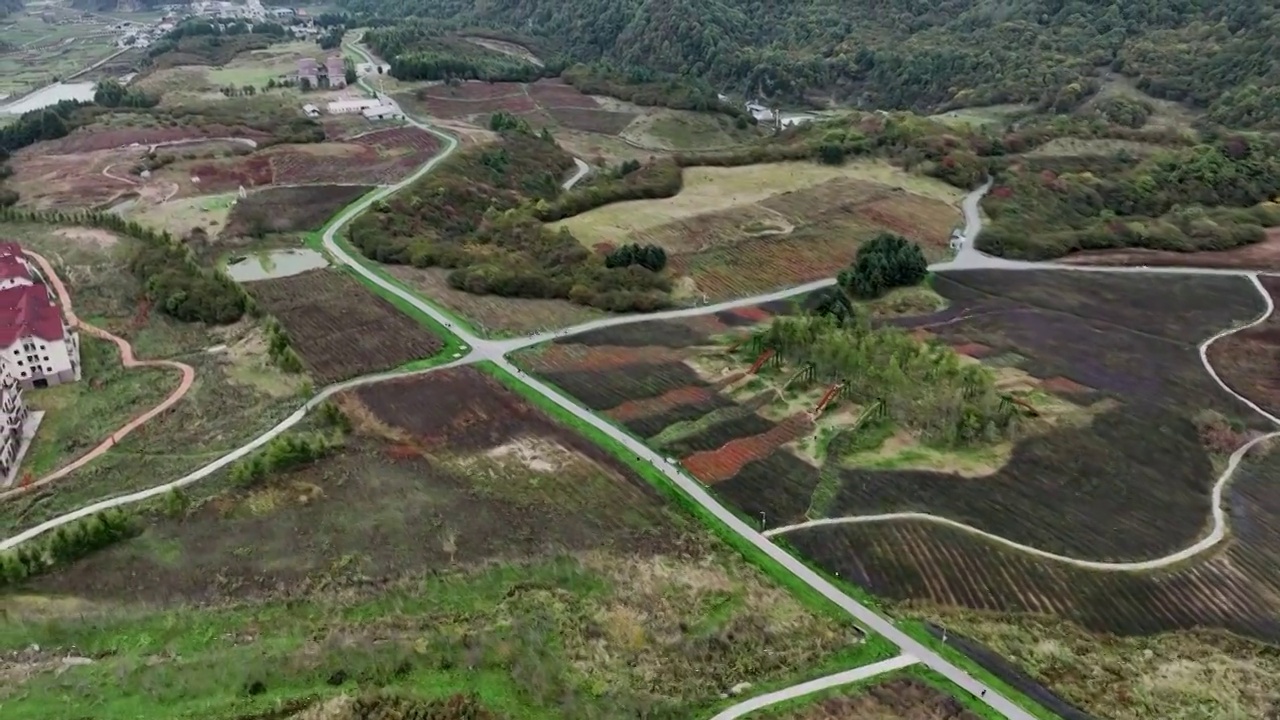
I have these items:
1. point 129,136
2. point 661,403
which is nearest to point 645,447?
point 661,403

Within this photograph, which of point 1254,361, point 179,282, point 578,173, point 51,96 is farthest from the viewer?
point 51,96

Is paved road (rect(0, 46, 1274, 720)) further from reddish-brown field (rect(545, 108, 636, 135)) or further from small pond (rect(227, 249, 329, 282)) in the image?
reddish-brown field (rect(545, 108, 636, 135))

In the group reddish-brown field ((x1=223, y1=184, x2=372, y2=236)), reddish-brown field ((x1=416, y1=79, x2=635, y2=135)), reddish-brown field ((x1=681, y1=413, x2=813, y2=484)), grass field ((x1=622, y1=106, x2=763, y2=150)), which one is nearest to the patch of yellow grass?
reddish-brown field ((x1=223, y1=184, x2=372, y2=236))

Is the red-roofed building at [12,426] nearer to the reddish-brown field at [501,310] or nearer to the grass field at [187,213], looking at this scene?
the reddish-brown field at [501,310]

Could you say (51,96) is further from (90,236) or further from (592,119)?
(90,236)

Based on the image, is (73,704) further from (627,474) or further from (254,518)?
(627,474)

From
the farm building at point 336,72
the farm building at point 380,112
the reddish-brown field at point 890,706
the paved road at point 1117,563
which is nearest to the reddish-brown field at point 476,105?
the farm building at point 380,112
